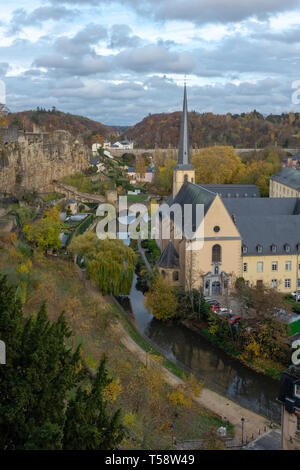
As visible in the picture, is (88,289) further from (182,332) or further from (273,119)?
(273,119)

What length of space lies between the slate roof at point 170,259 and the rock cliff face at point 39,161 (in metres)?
22.5

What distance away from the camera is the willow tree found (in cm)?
2808

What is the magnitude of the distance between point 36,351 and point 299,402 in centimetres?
813

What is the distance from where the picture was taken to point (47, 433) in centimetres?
890

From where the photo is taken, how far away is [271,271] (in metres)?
29.7

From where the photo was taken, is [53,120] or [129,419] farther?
[53,120]

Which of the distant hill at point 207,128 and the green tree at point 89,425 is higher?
the distant hill at point 207,128

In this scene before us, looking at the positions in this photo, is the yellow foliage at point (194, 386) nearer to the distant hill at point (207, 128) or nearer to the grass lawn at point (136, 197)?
the grass lawn at point (136, 197)

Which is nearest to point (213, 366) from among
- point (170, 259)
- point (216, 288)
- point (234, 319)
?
point (234, 319)

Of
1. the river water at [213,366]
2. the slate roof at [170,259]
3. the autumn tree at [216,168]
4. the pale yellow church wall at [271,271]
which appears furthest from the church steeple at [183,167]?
the autumn tree at [216,168]

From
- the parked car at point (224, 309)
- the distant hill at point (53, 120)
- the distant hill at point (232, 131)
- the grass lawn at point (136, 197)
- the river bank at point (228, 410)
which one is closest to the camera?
the river bank at point (228, 410)
